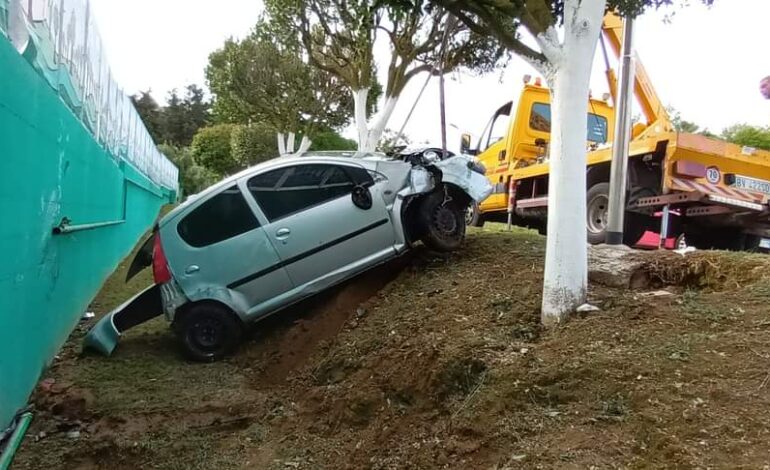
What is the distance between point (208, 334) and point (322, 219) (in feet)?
5.12

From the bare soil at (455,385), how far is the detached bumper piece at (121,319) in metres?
0.24

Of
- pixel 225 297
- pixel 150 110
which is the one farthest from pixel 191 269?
pixel 150 110

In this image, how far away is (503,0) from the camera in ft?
14.7

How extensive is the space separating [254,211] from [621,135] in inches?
162

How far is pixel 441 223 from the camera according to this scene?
660cm

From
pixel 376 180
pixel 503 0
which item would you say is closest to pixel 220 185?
pixel 376 180

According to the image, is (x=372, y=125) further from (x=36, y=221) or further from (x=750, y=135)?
(x=750, y=135)

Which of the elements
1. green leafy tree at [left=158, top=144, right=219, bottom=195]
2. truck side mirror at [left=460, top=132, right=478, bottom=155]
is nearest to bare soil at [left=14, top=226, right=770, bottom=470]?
truck side mirror at [left=460, top=132, right=478, bottom=155]

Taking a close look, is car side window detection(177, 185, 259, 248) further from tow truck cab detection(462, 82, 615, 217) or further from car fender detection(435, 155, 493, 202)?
tow truck cab detection(462, 82, 615, 217)

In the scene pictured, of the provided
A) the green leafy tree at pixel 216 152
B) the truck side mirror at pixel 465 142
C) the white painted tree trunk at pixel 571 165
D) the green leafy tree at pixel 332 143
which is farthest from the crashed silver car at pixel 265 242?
the green leafy tree at pixel 216 152

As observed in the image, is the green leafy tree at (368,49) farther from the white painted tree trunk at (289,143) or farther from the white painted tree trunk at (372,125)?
the white painted tree trunk at (289,143)

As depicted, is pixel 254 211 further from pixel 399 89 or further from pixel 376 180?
pixel 399 89

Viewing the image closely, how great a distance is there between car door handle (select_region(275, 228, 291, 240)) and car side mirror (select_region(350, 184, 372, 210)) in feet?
2.45

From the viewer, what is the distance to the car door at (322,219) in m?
5.98
